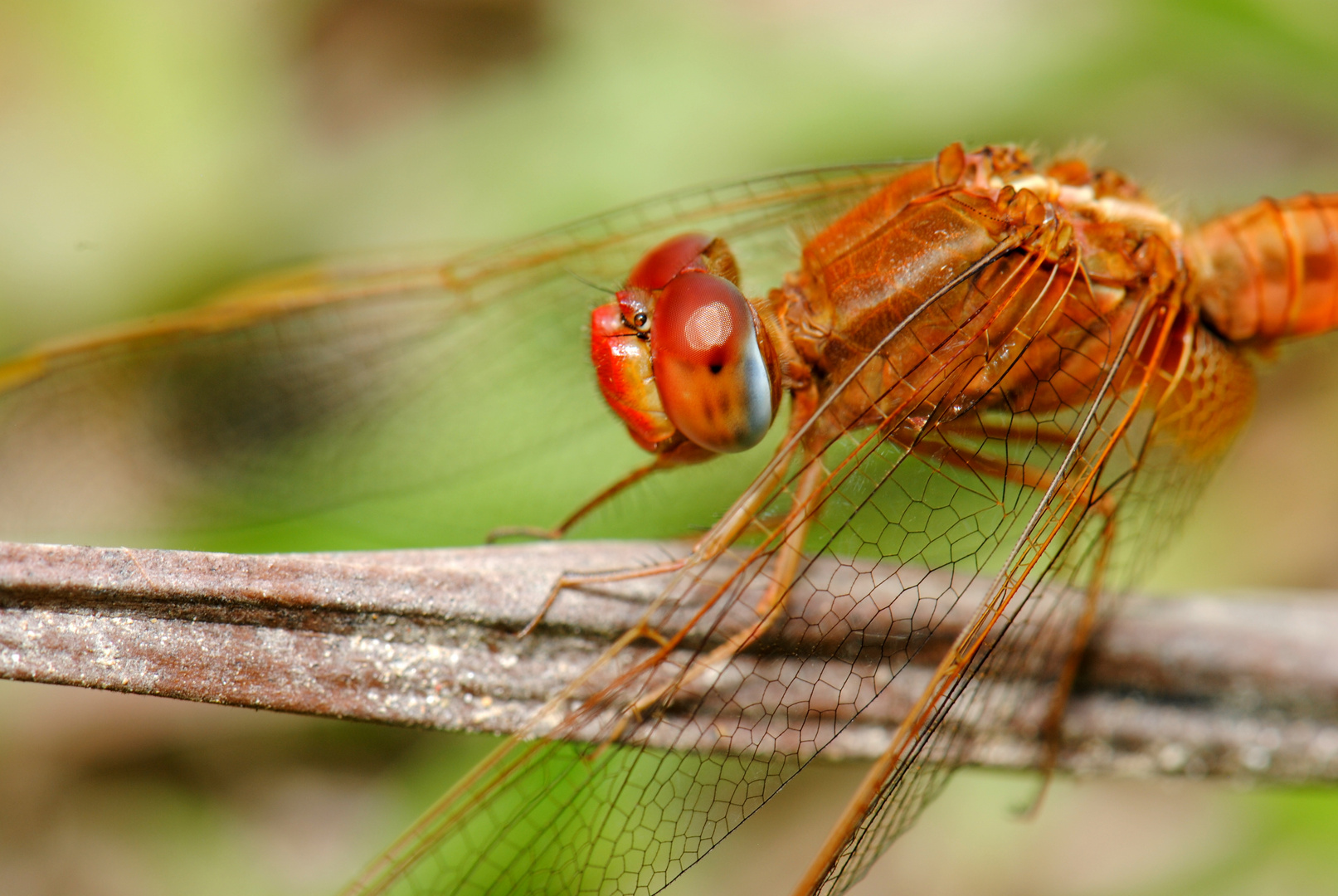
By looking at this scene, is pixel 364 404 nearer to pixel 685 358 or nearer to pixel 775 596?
pixel 685 358

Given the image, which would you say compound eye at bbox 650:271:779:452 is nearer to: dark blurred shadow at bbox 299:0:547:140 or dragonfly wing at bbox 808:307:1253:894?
dragonfly wing at bbox 808:307:1253:894

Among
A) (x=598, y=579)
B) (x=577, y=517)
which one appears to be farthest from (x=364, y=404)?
(x=598, y=579)

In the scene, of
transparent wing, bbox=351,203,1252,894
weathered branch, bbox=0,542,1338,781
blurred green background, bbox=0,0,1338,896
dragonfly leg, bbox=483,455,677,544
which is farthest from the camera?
blurred green background, bbox=0,0,1338,896

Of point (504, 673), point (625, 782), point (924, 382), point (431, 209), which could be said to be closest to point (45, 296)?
point (431, 209)

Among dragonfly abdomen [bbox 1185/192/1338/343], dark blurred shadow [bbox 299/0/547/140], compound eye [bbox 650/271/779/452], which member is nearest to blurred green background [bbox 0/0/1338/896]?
dragonfly abdomen [bbox 1185/192/1338/343]

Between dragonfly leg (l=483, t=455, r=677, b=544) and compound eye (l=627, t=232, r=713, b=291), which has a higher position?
compound eye (l=627, t=232, r=713, b=291)

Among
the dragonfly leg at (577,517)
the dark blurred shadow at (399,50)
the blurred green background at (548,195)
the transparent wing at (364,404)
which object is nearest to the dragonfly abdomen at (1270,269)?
the blurred green background at (548,195)

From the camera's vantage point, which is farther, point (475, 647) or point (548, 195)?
point (548, 195)
